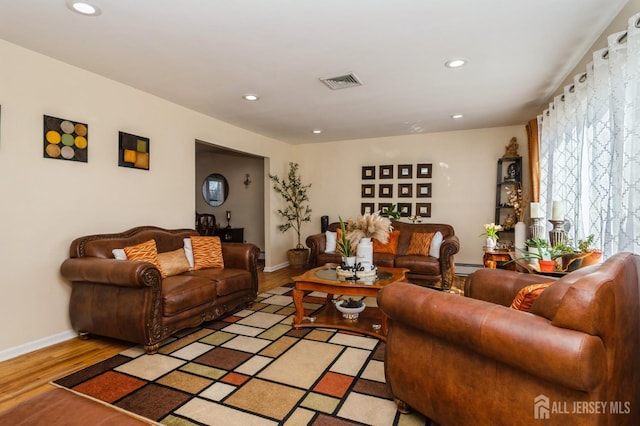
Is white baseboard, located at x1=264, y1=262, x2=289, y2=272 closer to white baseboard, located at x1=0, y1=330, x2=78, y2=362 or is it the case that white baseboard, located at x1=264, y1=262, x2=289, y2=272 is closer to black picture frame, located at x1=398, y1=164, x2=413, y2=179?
black picture frame, located at x1=398, y1=164, x2=413, y2=179

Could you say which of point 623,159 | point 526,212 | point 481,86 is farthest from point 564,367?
point 526,212

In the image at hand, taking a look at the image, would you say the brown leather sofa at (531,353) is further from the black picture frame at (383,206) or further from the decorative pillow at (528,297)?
the black picture frame at (383,206)

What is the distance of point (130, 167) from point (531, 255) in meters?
3.81

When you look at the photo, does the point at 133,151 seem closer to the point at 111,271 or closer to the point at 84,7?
the point at 111,271

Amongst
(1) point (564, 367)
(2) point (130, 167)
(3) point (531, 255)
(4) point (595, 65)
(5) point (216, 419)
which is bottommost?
(5) point (216, 419)

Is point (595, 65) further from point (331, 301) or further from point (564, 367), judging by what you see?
point (331, 301)

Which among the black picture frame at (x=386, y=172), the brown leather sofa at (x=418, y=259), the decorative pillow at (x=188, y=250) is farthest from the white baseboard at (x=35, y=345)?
the black picture frame at (x=386, y=172)

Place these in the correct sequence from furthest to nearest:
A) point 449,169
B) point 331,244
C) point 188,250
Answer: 1. point 449,169
2. point 331,244
3. point 188,250

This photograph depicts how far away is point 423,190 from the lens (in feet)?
18.5

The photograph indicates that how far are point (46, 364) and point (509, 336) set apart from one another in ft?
9.84

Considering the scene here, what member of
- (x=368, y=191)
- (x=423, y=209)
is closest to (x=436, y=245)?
(x=423, y=209)

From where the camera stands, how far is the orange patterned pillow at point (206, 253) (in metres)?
3.57

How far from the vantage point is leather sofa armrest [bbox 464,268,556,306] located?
194cm

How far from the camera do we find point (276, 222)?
6.06 metres
